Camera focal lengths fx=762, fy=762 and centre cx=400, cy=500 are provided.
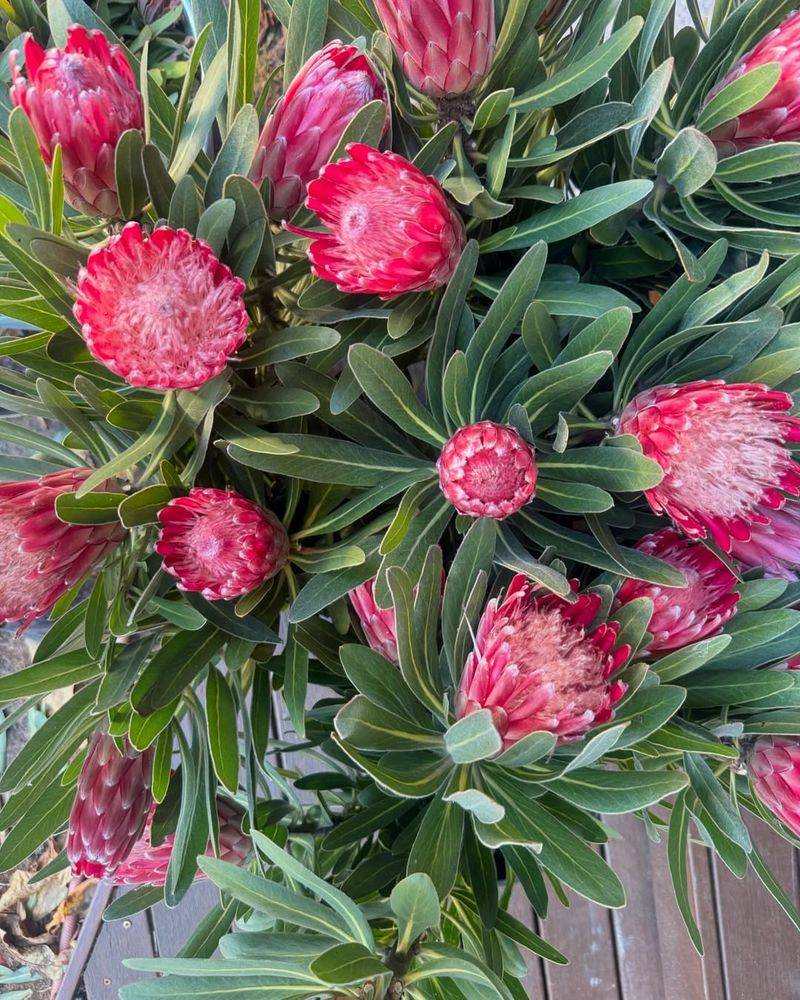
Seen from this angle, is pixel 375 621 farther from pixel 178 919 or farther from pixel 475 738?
pixel 178 919

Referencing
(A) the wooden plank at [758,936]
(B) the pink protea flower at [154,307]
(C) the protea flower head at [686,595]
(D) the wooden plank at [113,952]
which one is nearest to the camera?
(B) the pink protea flower at [154,307]

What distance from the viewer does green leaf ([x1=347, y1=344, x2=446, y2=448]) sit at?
50 cm

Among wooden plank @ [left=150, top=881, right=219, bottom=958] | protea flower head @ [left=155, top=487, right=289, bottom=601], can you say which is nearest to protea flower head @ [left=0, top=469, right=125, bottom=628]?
protea flower head @ [left=155, top=487, right=289, bottom=601]

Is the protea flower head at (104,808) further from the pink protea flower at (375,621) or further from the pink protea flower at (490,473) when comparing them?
the pink protea flower at (490,473)

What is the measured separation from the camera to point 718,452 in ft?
1.60

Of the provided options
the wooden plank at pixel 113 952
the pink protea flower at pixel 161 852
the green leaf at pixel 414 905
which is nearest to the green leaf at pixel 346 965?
the green leaf at pixel 414 905

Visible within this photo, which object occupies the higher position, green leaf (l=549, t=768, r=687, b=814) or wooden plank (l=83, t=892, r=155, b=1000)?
green leaf (l=549, t=768, r=687, b=814)

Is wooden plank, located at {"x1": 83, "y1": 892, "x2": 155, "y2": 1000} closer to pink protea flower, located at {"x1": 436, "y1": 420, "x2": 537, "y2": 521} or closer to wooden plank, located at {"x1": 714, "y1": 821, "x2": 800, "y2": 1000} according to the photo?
wooden plank, located at {"x1": 714, "y1": 821, "x2": 800, "y2": 1000}

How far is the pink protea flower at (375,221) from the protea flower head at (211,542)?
0.57 ft

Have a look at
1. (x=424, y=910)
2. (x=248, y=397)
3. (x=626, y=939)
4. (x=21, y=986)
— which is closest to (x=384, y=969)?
(x=424, y=910)

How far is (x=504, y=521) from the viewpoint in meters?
0.58

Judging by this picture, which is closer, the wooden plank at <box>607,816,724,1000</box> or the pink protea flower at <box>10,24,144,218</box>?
the pink protea flower at <box>10,24,144,218</box>

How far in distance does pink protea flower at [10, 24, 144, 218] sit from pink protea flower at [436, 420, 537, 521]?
0.31 meters

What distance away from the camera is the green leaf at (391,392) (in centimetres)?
50
